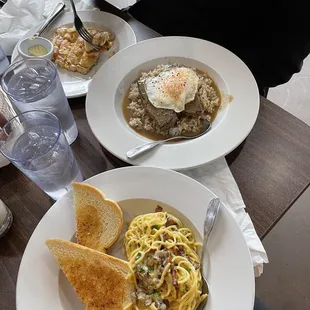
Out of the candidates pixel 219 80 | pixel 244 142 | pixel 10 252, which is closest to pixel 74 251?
pixel 10 252

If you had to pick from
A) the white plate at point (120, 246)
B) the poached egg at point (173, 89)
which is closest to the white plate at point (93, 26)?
the poached egg at point (173, 89)

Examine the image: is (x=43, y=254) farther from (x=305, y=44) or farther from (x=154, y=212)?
(x=305, y=44)

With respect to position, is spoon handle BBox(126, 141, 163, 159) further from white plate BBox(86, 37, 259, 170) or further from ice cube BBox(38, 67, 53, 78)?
ice cube BBox(38, 67, 53, 78)

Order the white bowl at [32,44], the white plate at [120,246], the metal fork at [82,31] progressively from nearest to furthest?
the white plate at [120,246]
the white bowl at [32,44]
the metal fork at [82,31]

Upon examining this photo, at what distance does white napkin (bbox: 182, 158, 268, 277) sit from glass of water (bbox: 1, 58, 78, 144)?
0.45 metres

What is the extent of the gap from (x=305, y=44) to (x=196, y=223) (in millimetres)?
988

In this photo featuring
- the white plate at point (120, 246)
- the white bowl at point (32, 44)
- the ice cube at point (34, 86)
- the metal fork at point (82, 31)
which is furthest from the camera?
the metal fork at point (82, 31)

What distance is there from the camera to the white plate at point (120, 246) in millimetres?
943

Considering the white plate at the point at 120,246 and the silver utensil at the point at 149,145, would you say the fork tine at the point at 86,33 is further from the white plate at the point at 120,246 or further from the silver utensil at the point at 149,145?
the white plate at the point at 120,246

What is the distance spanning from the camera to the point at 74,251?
100 centimetres

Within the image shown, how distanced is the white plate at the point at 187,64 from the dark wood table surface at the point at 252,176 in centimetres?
6

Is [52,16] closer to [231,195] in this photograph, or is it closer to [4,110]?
[4,110]

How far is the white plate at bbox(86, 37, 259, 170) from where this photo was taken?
3.92ft

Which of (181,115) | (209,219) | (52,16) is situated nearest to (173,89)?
(181,115)
